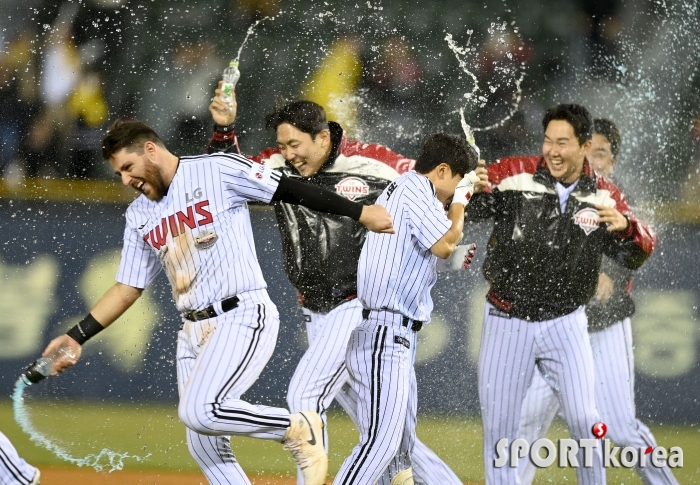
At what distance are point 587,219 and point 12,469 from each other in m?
3.19

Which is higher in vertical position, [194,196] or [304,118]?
[304,118]

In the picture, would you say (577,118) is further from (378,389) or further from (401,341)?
(378,389)

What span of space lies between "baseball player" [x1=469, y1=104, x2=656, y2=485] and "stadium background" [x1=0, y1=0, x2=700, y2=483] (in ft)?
3.61

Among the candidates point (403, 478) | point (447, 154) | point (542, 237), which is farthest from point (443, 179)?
point (403, 478)

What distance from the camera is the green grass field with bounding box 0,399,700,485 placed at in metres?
6.40

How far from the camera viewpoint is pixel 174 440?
6.64 metres

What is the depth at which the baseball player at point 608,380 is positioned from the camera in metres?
5.80

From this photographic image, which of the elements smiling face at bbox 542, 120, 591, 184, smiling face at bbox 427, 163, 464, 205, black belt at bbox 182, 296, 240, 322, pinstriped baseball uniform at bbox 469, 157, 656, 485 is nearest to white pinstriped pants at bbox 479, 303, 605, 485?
pinstriped baseball uniform at bbox 469, 157, 656, 485

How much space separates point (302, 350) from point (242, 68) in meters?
1.98

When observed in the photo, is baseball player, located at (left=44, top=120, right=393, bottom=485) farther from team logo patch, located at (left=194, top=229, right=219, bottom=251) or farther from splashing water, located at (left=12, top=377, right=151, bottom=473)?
splashing water, located at (left=12, top=377, right=151, bottom=473)

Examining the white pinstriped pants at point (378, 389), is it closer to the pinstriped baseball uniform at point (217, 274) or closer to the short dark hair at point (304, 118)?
the pinstriped baseball uniform at point (217, 274)

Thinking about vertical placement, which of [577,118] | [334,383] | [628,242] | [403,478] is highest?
[577,118]

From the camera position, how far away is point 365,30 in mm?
7188

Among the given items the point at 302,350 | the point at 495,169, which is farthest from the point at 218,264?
the point at 302,350
